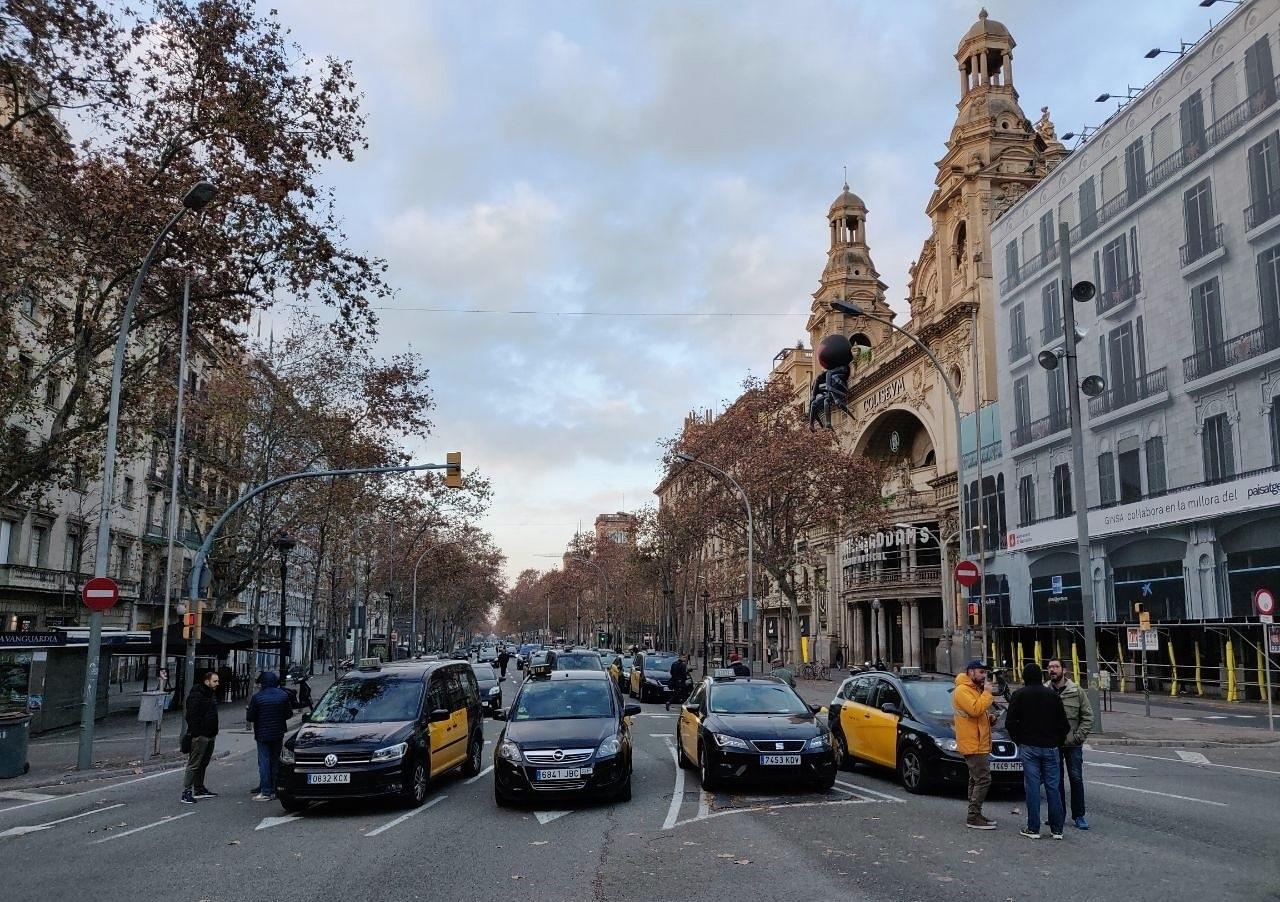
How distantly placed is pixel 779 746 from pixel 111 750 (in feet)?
48.5

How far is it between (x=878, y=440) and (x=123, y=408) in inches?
1867

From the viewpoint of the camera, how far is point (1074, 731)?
381 inches

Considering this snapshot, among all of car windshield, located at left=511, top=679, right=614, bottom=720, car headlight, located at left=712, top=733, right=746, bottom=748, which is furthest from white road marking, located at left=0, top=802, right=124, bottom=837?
car headlight, located at left=712, top=733, right=746, bottom=748

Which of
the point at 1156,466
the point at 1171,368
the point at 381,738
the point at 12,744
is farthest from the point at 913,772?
the point at 1171,368

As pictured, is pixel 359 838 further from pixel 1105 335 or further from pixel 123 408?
pixel 1105 335

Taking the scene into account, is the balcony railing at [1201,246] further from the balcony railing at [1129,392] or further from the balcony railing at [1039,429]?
the balcony railing at [1039,429]

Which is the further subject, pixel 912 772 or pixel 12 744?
pixel 12 744

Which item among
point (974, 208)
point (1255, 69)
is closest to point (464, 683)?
point (1255, 69)

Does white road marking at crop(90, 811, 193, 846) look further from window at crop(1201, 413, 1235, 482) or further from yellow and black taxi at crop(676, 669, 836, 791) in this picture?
window at crop(1201, 413, 1235, 482)

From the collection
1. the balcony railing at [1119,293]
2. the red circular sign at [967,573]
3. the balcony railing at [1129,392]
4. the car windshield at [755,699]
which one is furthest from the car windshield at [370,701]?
the balcony railing at [1119,293]

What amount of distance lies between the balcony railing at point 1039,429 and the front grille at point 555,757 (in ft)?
100

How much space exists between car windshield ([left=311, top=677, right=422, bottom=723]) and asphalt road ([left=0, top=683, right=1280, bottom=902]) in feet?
3.60

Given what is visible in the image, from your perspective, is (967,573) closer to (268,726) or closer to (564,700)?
(564,700)

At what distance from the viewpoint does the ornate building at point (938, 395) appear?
1786 inches
